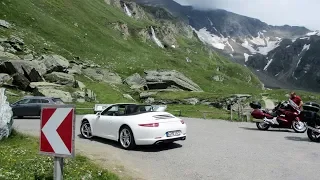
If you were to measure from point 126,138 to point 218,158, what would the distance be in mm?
3876

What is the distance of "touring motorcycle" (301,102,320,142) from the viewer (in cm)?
1631

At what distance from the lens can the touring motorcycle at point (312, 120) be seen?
16312mm

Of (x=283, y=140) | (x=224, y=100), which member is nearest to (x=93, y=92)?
(x=224, y=100)

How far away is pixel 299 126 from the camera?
19453mm

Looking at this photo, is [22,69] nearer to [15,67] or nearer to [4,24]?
[15,67]

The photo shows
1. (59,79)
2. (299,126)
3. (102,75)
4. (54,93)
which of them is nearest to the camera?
(299,126)

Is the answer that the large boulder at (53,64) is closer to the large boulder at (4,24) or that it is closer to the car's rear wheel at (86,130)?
the large boulder at (4,24)

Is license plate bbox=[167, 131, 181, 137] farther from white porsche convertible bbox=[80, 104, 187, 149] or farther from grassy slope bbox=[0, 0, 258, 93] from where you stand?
grassy slope bbox=[0, 0, 258, 93]

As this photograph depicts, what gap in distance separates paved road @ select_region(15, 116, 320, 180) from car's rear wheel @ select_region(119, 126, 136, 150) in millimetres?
289

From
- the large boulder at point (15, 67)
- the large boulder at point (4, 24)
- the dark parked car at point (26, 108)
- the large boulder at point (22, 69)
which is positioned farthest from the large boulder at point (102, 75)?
the dark parked car at point (26, 108)

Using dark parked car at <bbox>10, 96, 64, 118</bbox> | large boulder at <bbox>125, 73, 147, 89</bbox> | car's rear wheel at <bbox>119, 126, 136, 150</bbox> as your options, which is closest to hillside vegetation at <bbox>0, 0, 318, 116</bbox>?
large boulder at <bbox>125, 73, 147, 89</bbox>

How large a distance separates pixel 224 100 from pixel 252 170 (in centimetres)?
3591

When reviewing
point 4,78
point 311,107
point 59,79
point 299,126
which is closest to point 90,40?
point 59,79

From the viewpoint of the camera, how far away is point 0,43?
54.6 metres
